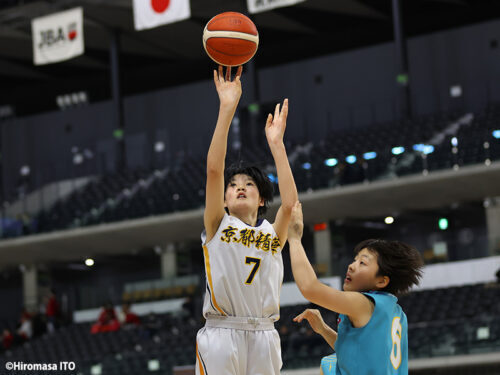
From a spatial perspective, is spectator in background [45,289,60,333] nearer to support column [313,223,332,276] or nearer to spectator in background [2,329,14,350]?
spectator in background [2,329,14,350]

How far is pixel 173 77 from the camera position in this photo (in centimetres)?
2994

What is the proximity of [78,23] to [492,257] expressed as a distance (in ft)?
40.8

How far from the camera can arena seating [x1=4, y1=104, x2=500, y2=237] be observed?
63.9 feet

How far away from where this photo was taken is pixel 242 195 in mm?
5047

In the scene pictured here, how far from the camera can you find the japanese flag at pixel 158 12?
2127 centimetres

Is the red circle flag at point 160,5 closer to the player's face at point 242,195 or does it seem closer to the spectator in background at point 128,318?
the spectator in background at point 128,318

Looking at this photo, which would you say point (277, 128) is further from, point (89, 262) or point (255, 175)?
point (89, 262)

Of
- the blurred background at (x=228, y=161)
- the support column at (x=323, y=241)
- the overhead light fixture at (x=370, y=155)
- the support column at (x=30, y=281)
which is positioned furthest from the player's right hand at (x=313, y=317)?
the support column at (x=30, y=281)

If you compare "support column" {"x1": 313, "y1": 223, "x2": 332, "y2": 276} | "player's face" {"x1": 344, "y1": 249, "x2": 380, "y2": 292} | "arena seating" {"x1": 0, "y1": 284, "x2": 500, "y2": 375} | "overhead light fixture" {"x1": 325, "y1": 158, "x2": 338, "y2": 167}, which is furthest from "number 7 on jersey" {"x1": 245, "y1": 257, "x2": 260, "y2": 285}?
"support column" {"x1": 313, "y1": 223, "x2": 332, "y2": 276}

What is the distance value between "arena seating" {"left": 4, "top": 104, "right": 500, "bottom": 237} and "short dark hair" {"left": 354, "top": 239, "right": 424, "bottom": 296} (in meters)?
14.9

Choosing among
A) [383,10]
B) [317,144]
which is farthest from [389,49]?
[317,144]

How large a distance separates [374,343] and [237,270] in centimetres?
92

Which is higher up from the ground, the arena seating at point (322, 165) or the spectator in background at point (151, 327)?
the arena seating at point (322, 165)

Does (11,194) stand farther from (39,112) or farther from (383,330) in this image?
(383,330)
